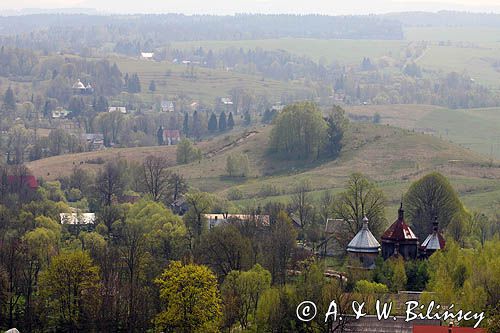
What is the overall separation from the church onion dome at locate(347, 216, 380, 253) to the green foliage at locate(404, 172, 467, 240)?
266 inches

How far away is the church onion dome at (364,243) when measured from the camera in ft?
234

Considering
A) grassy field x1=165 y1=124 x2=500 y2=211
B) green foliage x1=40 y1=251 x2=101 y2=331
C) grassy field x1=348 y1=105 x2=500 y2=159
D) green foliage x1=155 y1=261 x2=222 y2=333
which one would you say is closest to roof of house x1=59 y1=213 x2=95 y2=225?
grassy field x1=165 y1=124 x2=500 y2=211

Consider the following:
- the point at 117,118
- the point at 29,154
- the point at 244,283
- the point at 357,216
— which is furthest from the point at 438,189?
the point at 117,118

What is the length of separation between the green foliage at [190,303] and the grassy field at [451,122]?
94695 millimetres

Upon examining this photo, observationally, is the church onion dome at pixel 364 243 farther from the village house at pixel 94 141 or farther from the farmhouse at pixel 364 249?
the village house at pixel 94 141

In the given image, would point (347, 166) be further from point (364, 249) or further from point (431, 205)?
point (364, 249)

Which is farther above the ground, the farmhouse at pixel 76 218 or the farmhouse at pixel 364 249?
the farmhouse at pixel 364 249

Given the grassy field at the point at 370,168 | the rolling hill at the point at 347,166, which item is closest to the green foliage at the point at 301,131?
the rolling hill at the point at 347,166

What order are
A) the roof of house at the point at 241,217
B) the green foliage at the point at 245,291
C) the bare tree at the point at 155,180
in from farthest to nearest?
the bare tree at the point at 155,180 < the roof of house at the point at 241,217 < the green foliage at the point at 245,291

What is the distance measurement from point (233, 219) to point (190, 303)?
28322 millimetres

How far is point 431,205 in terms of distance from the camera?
81.4m

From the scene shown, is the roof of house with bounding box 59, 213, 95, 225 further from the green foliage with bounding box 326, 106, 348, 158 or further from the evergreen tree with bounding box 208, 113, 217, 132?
the evergreen tree with bounding box 208, 113, 217, 132

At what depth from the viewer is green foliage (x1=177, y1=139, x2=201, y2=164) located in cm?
13138

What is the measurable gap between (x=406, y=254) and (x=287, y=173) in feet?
164
